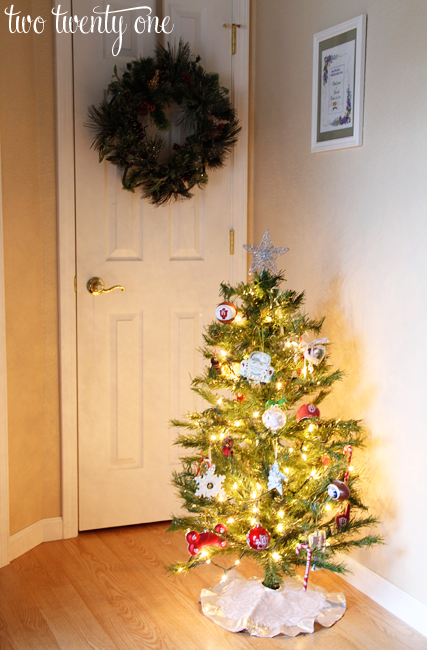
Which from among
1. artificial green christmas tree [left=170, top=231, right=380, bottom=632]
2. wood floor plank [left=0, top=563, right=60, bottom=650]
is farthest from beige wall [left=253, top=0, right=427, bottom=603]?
wood floor plank [left=0, top=563, right=60, bottom=650]

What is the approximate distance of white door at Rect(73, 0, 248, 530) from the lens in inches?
103

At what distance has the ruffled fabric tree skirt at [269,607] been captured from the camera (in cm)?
203

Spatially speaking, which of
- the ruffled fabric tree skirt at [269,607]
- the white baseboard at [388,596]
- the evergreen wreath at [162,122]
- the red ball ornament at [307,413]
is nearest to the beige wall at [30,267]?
the evergreen wreath at [162,122]

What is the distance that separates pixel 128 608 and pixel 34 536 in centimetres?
63

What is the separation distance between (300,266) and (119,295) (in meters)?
0.77

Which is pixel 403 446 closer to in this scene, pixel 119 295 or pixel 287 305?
pixel 287 305

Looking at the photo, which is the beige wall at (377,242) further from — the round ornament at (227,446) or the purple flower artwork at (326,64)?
the round ornament at (227,446)

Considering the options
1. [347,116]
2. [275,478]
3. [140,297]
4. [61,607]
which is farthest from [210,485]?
[347,116]

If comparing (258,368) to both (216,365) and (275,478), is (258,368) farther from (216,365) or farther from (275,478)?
(275,478)

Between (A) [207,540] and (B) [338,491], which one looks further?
(A) [207,540]

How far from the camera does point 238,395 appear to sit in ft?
7.11

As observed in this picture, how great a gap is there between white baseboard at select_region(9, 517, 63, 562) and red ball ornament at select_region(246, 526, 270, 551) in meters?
1.04

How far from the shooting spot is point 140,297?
272 cm

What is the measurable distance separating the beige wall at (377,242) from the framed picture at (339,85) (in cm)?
3
